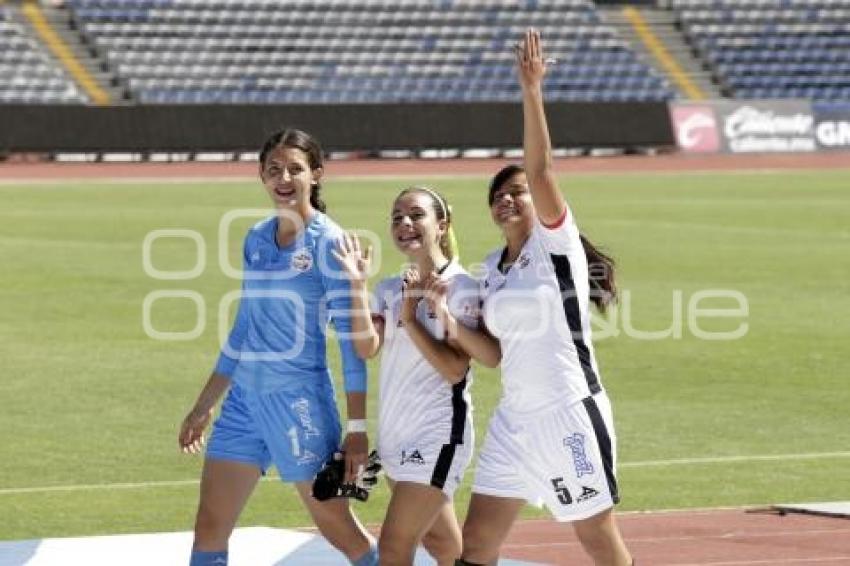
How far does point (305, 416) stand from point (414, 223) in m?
0.83

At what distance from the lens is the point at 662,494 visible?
1227 centimetres

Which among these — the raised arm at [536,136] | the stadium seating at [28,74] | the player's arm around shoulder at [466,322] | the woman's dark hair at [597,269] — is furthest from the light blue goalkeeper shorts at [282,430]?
the stadium seating at [28,74]

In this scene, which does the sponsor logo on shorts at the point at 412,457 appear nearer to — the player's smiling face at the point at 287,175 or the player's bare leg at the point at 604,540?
the player's bare leg at the point at 604,540

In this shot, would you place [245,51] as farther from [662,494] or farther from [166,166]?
[662,494]

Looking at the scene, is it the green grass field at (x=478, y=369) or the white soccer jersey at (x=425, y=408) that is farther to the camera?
the green grass field at (x=478, y=369)

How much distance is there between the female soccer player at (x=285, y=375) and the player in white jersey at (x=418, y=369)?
19 cm

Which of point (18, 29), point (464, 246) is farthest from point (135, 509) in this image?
point (18, 29)

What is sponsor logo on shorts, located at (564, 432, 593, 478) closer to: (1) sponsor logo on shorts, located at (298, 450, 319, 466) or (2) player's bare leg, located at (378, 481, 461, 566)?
(2) player's bare leg, located at (378, 481, 461, 566)

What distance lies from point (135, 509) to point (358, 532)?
4235mm

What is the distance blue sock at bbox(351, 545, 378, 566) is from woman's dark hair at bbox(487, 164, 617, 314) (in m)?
1.24

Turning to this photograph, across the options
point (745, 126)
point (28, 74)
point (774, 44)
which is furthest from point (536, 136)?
point (774, 44)

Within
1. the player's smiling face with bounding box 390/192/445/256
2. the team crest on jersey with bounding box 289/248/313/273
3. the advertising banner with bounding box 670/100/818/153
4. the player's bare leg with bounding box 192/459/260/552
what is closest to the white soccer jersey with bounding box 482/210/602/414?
the player's smiling face with bounding box 390/192/445/256

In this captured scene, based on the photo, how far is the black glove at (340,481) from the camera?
7559 millimetres

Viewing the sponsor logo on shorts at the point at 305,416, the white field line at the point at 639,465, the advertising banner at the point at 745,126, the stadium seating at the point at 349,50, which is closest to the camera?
the sponsor logo on shorts at the point at 305,416
